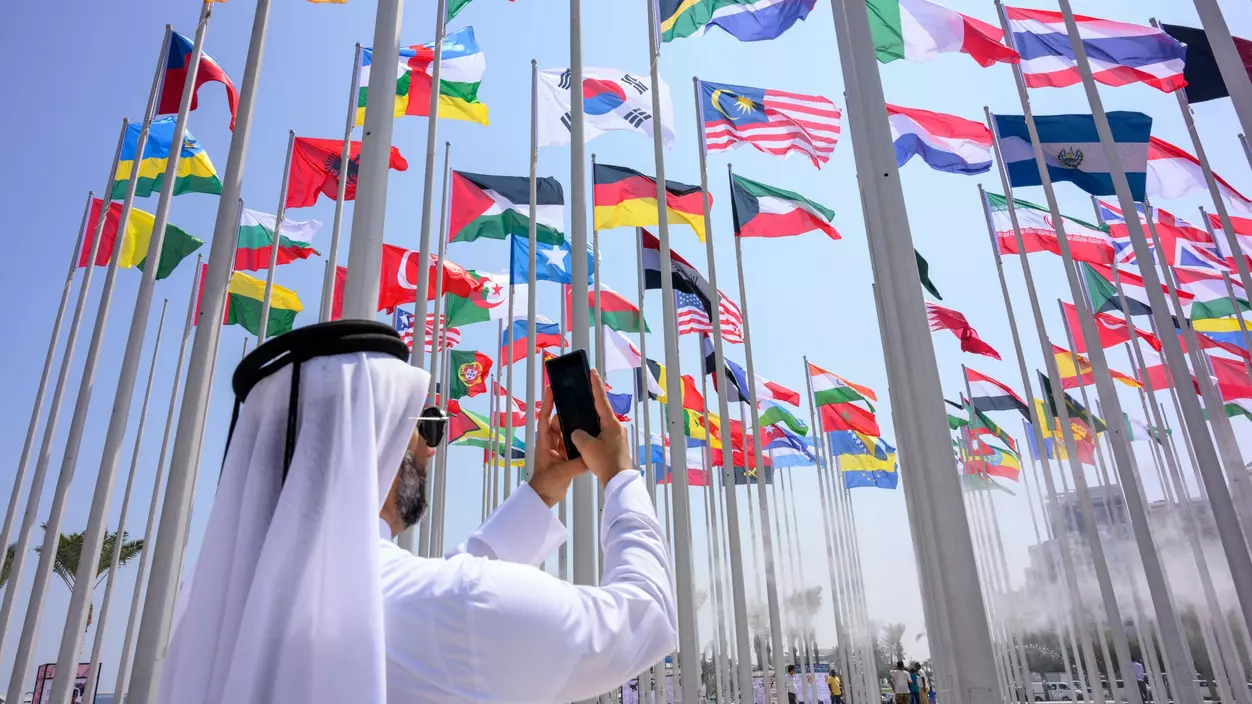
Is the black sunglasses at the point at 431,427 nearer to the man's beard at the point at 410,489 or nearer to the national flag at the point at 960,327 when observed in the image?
the man's beard at the point at 410,489

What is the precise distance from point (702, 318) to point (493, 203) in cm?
422

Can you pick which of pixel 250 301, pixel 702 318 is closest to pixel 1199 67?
pixel 702 318

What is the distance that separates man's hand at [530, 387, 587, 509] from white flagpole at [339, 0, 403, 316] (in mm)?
2085

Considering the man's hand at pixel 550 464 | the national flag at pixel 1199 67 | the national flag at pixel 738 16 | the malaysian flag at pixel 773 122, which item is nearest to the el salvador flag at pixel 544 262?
the malaysian flag at pixel 773 122

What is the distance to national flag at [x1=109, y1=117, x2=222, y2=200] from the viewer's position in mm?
11281

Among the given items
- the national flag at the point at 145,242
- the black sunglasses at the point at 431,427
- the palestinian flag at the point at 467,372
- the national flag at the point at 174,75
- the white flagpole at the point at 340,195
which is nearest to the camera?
the black sunglasses at the point at 431,427

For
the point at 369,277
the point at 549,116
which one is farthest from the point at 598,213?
the point at 369,277

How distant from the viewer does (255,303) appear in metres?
14.0

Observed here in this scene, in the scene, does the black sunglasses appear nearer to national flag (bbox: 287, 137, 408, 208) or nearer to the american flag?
national flag (bbox: 287, 137, 408, 208)

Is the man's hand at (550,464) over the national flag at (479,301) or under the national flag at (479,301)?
under

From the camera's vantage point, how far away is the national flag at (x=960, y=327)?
14984 mm

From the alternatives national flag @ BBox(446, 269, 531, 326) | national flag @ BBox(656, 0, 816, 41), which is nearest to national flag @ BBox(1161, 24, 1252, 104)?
national flag @ BBox(656, 0, 816, 41)

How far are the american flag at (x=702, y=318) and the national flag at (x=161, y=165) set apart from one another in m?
7.61

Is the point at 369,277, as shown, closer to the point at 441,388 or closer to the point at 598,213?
the point at 598,213
